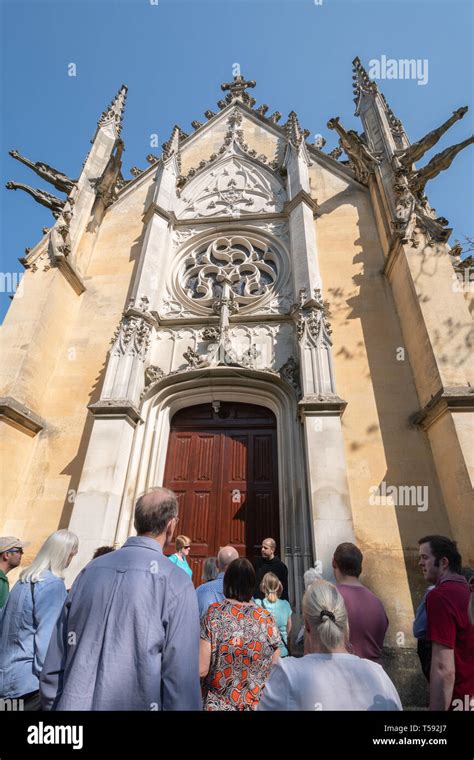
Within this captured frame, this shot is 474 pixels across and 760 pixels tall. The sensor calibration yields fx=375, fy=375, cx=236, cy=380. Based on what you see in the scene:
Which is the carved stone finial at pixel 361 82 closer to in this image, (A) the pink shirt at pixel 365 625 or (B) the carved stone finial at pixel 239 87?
(B) the carved stone finial at pixel 239 87

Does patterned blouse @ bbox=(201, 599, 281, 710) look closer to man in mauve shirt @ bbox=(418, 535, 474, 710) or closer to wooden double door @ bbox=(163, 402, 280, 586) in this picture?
man in mauve shirt @ bbox=(418, 535, 474, 710)

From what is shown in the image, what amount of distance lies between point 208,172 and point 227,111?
409 cm

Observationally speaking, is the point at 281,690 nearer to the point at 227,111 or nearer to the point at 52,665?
the point at 52,665

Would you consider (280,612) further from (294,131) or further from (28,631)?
(294,131)

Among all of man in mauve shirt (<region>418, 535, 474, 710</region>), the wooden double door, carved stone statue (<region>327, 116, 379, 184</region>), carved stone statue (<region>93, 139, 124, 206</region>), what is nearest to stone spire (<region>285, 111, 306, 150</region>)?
carved stone statue (<region>327, 116, 379, 184</region>)

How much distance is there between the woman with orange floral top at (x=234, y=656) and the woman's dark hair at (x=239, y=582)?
85 millimetres

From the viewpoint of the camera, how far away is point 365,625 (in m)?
2.78

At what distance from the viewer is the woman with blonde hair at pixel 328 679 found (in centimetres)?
157

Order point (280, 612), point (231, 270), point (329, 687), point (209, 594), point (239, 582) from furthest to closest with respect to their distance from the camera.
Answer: point (231, 270), point (280, 612), point (209, 594), point (239, 582), point (329, 687)

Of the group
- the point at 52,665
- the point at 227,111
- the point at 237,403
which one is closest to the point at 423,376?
the point at 237,403

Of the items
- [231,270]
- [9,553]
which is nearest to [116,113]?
[231,270]

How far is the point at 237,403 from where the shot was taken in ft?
26.6

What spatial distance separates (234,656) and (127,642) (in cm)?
82
